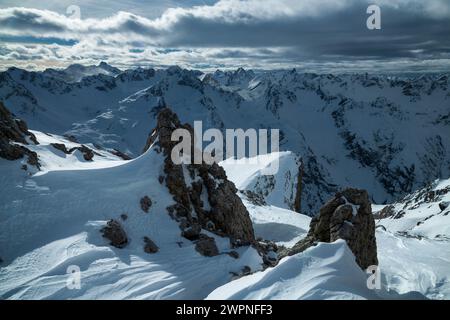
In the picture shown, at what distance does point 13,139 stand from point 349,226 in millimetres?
31729

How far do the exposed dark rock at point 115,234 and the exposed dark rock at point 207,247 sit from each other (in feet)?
17.0

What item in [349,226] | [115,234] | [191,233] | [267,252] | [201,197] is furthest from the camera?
[201,197]

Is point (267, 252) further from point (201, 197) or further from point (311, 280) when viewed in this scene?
point (311, 280)

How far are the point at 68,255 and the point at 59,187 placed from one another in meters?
7.77

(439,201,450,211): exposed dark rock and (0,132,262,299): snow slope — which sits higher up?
(0,132,262,299): snow slope

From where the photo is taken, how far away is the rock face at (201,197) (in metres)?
30.7

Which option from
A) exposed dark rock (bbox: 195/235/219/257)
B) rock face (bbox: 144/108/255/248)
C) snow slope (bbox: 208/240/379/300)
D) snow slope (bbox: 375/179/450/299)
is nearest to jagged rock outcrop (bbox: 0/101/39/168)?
rock face (bbox: 144/108/255/248)

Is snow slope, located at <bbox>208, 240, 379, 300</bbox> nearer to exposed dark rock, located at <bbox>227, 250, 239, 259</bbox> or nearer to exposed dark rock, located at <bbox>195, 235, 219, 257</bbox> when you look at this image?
exposed dark rock, located at <bbox>227, 250, 239, 259</bbox>

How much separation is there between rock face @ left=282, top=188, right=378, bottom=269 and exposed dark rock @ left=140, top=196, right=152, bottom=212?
12.5 meters

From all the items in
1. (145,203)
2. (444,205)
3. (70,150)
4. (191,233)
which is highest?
(70,150)

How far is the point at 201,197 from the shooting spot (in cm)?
3350

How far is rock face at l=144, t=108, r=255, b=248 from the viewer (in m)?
30.7

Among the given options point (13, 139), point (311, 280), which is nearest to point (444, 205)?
point (311, 280)
